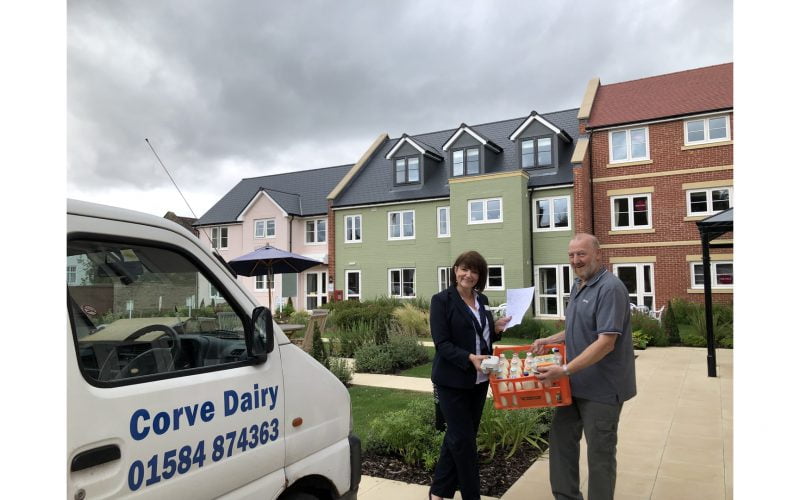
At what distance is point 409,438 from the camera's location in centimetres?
552

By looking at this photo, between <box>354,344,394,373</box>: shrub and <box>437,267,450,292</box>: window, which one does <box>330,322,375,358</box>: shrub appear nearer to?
<box>354,344,394,373</box>: shrub

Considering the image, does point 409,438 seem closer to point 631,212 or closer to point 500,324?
point 500,324

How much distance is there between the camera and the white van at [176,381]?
1.95 metres

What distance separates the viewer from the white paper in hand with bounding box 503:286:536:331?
4109mm

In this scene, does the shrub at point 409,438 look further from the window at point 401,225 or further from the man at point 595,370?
the window at point 401,225

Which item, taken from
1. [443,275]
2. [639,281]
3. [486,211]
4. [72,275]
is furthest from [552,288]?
[72,275]

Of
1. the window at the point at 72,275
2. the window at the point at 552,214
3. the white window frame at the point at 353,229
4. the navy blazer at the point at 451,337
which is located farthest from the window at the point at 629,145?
the window at the point at 72,275

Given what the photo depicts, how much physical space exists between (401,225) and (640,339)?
52.1 ft

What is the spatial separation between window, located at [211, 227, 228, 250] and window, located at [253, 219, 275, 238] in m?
3.03

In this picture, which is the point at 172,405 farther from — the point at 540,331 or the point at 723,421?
the point at 540,331

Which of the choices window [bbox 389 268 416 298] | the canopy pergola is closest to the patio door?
window [bbox 389 268 416 298]

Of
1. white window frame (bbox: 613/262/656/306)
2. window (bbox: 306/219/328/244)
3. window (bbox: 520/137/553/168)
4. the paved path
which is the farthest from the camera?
window (bbox: 306/219/328/244)

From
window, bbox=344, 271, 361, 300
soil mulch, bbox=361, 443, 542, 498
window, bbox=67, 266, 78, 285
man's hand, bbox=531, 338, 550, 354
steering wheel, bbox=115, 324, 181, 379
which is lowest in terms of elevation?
soil mulch, bbox=361, 443, 542, 498

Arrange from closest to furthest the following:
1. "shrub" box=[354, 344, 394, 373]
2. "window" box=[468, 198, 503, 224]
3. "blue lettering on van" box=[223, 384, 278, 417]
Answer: "blue lettering on van" box=[223, 384, 278, 417] → "shrub" box=[354, 344, 394, 373] → "window" box=[468, 198, 503, 224]
